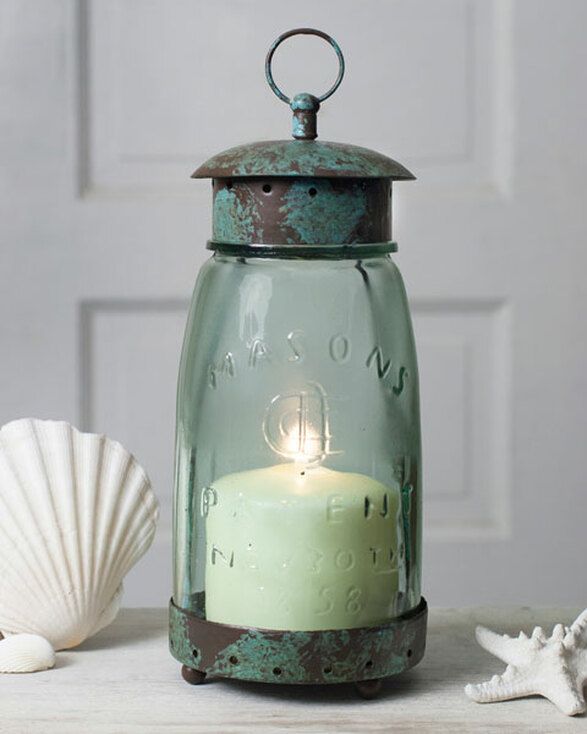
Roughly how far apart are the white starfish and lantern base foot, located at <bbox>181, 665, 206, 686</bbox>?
17 cm

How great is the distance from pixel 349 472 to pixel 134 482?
0.18m

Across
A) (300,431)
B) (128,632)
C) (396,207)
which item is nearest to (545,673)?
(300,431)

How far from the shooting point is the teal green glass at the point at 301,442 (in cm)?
76

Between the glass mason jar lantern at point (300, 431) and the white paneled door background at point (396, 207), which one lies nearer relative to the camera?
the glass mason jar lantern at point (300, 431)

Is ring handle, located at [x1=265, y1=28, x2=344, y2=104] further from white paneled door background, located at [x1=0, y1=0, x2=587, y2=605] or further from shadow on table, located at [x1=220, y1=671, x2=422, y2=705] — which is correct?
white paneled door background, located at [x1=0, y1=0, x2=587, y2=605]

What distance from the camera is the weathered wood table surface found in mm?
736

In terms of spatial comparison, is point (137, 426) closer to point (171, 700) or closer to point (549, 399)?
point (549, 399)

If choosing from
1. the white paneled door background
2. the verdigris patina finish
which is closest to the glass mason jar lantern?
the verdigris patina finish

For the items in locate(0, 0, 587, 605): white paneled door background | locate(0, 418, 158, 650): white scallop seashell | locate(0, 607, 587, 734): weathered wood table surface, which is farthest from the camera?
locate(0, 0, 587, 605): white paneled door background

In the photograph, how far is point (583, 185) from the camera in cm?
179

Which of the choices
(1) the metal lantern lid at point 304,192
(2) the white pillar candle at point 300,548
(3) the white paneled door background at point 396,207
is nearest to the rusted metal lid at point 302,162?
(1) the metal lantern lid at point 304,192

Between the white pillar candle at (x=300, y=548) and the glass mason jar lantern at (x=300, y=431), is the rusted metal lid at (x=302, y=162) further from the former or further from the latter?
the white pillar candle at (x=300, y=548)

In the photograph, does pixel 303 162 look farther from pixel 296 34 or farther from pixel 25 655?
pixel 25 655

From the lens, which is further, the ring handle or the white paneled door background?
the white paneled door background
